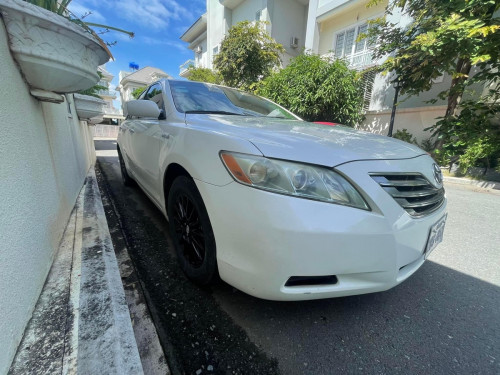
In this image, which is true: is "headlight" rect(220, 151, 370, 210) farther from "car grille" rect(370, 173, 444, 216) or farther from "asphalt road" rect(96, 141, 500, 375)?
"asphalt road" rect(96, 141, 500, 375)

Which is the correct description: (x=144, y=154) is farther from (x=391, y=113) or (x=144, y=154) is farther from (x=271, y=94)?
(x=391, y=113)

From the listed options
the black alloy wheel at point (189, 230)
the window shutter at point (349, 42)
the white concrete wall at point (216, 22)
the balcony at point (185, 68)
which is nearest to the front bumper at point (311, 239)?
the black alloy wheel at point (189, 230)

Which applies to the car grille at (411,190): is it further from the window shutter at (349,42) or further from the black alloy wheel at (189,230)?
the window shutter at (349,42)

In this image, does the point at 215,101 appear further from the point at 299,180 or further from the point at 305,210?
the point at 305,210

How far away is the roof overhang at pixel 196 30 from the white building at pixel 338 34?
1.24 metres

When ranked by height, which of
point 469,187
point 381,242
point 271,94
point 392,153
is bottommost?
point 469,187

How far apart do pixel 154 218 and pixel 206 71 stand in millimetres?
12513

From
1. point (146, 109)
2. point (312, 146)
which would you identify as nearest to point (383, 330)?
point (312, 146)

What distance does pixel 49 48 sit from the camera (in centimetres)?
122

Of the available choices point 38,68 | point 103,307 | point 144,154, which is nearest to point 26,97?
point 38,68

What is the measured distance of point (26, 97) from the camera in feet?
4.62

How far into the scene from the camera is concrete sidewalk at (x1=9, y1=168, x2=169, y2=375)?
0.94 meters

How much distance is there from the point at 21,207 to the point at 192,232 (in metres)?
0.85

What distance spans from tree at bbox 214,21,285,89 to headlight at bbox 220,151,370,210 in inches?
358
